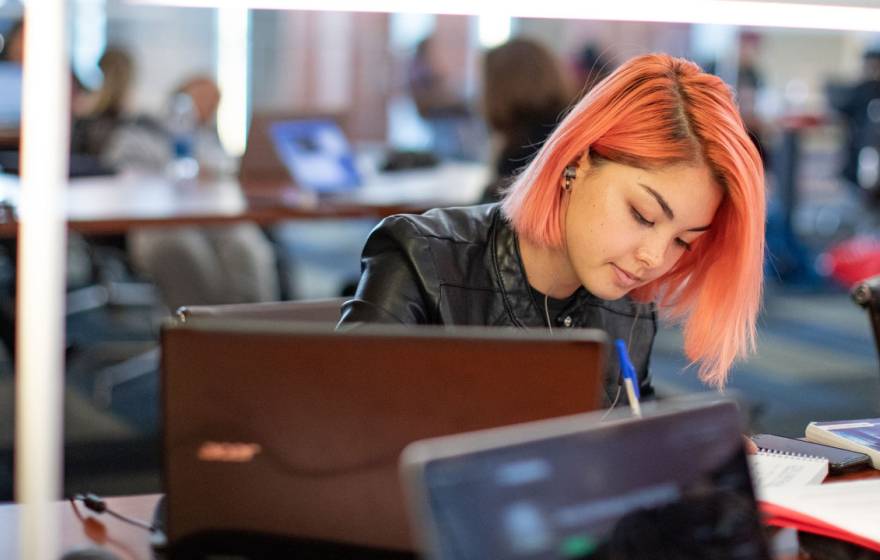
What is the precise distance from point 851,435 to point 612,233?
433mm

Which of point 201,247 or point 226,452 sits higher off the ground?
point 226,452

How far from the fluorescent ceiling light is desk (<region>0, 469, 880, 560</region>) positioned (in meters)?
0.56

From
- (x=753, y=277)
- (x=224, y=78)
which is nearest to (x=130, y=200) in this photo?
(x=753, y=277)

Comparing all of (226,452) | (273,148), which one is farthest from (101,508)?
(273,148)

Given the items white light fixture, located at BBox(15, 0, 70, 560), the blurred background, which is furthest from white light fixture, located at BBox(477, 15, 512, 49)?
white light fixture, located at BBox(15, 0, 70, 560)

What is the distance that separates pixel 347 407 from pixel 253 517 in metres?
0.13

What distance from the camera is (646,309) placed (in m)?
1.80

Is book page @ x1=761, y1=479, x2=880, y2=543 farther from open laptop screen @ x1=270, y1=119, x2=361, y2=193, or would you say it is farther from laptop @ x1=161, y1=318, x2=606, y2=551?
open laptop screen @ x1=270, y1=119, x2=361, y2=193

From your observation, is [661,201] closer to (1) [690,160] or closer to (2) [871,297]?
(1) [690,160]

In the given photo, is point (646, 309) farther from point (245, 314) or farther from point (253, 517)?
point (253, 517)

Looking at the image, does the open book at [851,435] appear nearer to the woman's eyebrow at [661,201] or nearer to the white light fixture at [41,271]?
the woman's eyebrow at [661,201]

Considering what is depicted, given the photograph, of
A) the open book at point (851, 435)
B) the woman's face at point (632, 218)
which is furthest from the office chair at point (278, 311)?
the open book at point (851, 435)

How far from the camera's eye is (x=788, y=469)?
55.8 inches

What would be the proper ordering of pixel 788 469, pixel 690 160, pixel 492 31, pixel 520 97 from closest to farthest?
1. pixel 788 469
2. pixel 690 160
3. pixel 520 97
4. pixel 492 31
